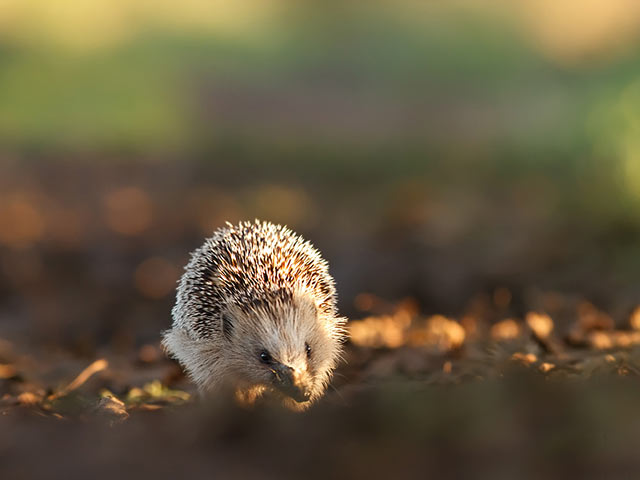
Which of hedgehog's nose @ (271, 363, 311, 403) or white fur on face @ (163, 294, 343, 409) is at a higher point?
white fur on face @ (163, 294, 343, 409)

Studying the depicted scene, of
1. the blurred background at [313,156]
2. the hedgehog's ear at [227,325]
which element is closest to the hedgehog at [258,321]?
the hedgehog's ear at [227,325]

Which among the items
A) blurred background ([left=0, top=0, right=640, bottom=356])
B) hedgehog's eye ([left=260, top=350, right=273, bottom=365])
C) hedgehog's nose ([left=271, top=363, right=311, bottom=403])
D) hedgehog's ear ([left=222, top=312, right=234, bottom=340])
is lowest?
hedgehog's nose ([left=271, top=363, right=311, bottom=403])

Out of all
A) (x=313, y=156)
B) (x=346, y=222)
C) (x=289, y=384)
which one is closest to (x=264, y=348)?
(x=289, y=384)

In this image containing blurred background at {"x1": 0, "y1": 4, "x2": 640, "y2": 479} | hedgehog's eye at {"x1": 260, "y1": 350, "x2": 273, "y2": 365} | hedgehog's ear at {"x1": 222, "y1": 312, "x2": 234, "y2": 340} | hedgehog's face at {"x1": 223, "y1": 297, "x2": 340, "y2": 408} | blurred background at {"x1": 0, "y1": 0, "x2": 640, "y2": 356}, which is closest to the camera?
blurred background at {"x1": 0, "y1": 4, "x2": 640, "y2": 479}

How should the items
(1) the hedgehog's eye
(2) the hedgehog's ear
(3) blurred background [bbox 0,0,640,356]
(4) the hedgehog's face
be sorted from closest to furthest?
(4) the hedgehog's face, (1) the hedgehog's eye, (2) the hedgehog's ear, (3) blurred background [bbox 0,0,640,356]

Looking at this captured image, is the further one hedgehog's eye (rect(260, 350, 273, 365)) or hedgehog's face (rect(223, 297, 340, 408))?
hedgehog's eye (rect(260, 350, 273, 365))

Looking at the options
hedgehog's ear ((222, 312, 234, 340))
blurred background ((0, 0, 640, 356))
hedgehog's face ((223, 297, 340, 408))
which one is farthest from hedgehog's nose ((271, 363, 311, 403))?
blurred background ((0, 0, 640, 356))

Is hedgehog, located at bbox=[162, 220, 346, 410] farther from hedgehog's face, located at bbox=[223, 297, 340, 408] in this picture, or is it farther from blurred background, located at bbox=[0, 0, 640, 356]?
blurred background, located at bbox=[0, 0, 640, 356]

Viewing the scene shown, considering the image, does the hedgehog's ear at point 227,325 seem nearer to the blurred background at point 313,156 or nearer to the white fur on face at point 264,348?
the white fur on face at point 264,348
